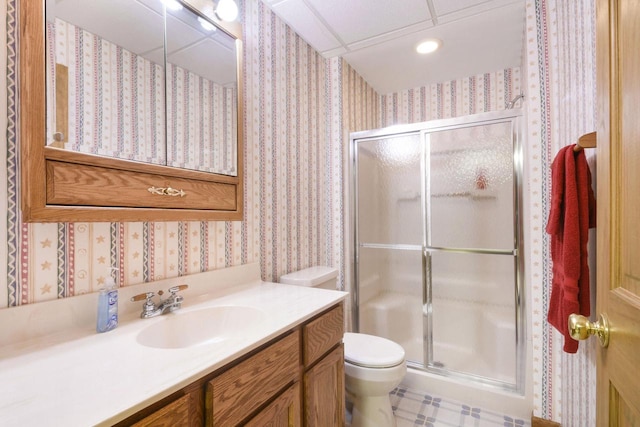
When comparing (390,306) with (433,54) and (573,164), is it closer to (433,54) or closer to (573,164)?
(573,164)

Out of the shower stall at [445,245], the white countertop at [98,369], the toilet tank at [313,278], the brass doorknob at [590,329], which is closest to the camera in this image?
the white countertop at [98,369]

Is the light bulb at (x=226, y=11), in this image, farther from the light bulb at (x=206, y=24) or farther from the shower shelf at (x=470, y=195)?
the shower shelf at (x=470, y=195)

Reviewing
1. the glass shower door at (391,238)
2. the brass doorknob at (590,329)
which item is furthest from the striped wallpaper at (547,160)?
the brass doorknob at (590,329)

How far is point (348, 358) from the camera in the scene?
1.52m

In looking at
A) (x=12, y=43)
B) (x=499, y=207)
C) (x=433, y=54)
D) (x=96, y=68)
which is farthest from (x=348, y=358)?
(x=433, y=54)

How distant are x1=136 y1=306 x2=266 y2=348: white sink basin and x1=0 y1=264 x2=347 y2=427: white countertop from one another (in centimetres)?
4

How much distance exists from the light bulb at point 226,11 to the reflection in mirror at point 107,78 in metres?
0.29

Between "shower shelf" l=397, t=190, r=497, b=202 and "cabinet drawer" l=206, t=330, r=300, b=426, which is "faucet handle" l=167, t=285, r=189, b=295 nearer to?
"cabinet drawer" l=206, t=330, r=300, b=426

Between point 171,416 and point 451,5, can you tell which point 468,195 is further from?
point 171,416

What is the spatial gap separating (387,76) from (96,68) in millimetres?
2243

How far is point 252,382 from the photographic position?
83cm

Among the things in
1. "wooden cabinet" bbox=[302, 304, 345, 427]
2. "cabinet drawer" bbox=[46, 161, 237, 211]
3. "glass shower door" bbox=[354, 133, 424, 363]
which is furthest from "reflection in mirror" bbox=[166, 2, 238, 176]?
"glass shower door" bbox=[354, 133, 424, 363]

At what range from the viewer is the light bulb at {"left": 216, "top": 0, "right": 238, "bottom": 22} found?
4.34ft

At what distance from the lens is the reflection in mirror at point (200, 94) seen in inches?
45.8
